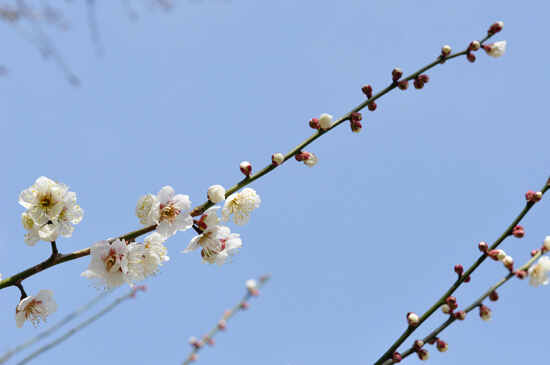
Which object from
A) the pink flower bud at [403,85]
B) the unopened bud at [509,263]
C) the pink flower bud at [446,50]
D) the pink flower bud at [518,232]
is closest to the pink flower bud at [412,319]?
the unopened bud at [509,263]

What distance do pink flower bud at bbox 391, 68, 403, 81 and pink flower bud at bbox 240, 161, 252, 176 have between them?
733mm

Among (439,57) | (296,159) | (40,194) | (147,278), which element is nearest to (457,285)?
(296,159)

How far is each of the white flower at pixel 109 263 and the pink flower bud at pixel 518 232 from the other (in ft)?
4.95

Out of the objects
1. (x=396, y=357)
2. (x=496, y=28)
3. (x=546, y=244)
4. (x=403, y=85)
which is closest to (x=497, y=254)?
(x=546, y=244)

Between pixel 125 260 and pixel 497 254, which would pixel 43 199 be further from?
pixel 497 254

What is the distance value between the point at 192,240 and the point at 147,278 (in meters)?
0.25

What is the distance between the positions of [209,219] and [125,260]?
1.23 feet

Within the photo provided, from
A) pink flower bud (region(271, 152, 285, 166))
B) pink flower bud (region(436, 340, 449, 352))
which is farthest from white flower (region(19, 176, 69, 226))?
pink flower bud (region(436, 340, 449, 352))

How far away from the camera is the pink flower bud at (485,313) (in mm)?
1719

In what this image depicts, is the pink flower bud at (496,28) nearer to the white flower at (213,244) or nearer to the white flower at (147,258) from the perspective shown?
the white flower at (213,244)

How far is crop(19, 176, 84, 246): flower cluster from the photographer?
1.84m

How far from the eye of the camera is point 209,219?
195cm

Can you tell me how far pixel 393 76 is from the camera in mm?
1940

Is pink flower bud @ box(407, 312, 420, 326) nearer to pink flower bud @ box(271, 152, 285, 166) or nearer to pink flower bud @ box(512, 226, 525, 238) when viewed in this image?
pink flower bud @ box(512, 226, 525, 238)
